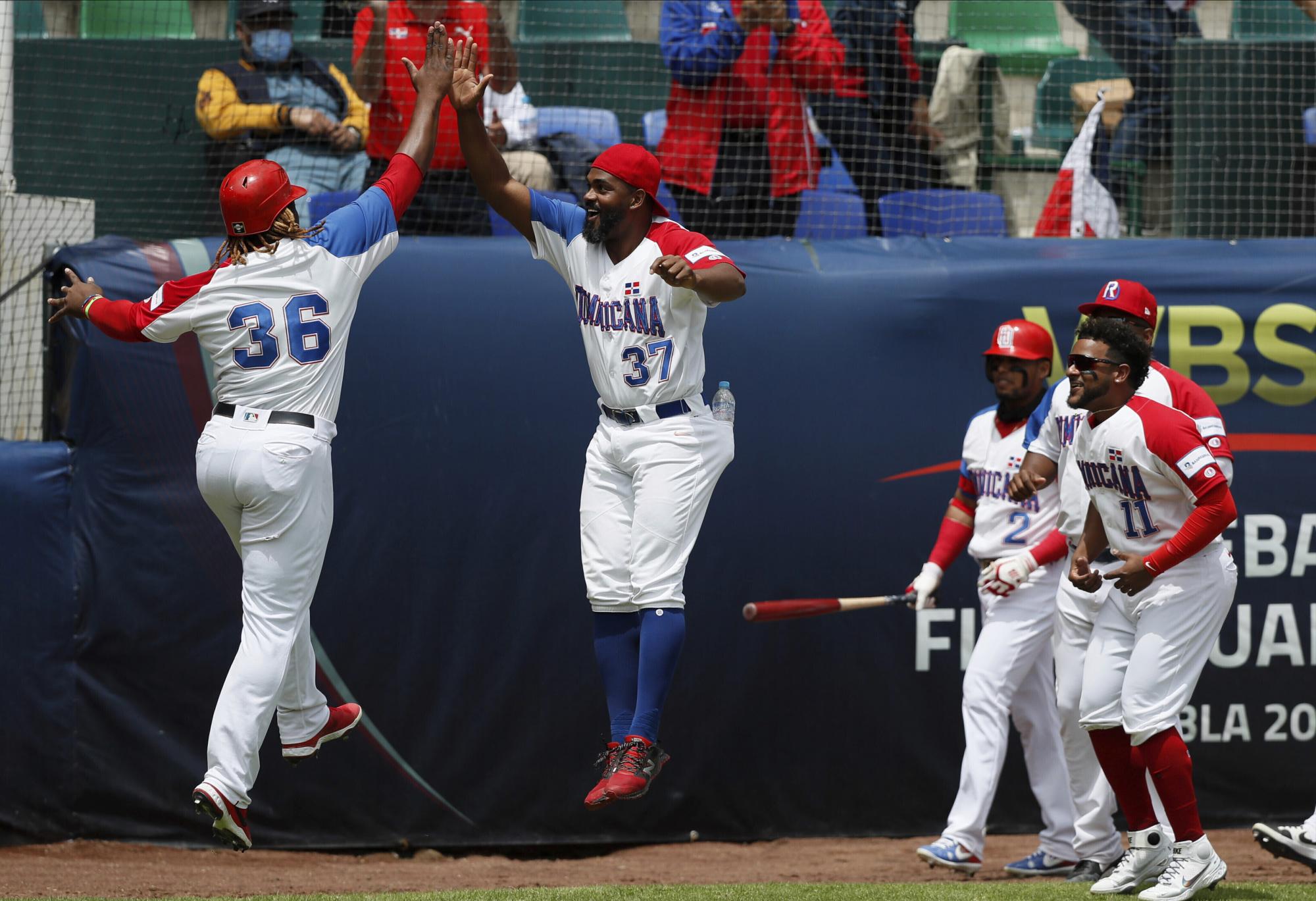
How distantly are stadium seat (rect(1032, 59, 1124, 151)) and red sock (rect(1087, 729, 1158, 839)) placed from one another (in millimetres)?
4111

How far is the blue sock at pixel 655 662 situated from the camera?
4395 millimetres

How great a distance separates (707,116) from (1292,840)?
3948 millimetres

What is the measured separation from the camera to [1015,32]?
27.7ft

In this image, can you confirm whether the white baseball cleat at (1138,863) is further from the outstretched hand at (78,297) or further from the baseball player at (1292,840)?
the outstretched hand at (78,297)

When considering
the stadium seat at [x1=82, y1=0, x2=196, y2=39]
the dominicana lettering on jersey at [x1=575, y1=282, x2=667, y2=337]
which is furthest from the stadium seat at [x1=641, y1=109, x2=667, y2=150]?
the dominicana lettering on jersey at [x1=575, y1=282, x2=667, y2=337]

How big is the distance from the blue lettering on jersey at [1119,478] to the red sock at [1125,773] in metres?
0.81

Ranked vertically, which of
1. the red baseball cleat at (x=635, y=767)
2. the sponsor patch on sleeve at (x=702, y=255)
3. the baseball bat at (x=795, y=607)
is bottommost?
the red baseball cleat at (x=635, y=767)

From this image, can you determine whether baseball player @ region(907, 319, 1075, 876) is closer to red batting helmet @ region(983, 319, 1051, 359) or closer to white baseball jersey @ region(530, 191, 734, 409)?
red batting helmet @ region(983, 319, 1051, 359)

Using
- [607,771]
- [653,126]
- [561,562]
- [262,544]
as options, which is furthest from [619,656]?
[653,126]

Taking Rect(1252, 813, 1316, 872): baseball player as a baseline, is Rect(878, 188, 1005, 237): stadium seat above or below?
above

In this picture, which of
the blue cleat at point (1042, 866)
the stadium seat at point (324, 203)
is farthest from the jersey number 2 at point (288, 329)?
the blue cleat at point (1042, 866)

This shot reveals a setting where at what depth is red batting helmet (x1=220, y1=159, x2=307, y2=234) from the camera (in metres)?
4.26

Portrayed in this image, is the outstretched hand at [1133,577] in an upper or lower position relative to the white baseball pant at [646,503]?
lower

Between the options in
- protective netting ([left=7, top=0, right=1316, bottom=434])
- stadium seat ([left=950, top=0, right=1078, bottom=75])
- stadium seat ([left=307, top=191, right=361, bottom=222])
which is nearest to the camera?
stadium seat ([left=307, top=191, right=361, bottom=222])
